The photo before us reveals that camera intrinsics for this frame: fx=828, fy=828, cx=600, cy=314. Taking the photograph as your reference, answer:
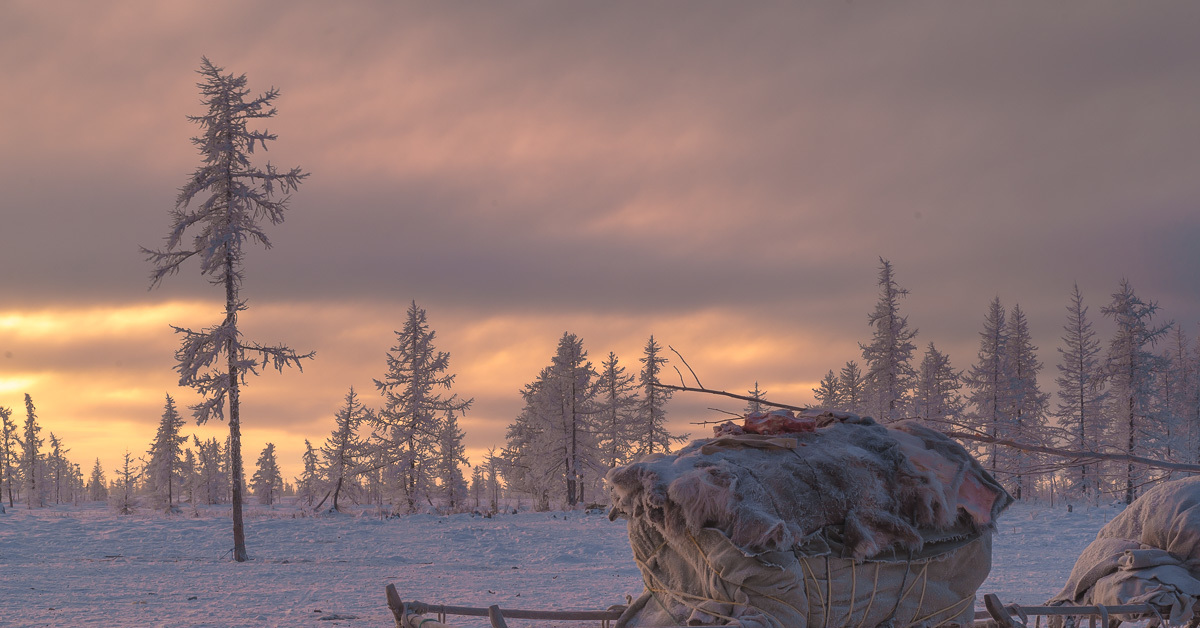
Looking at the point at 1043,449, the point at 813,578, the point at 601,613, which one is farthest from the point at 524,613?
the point at 1043,449

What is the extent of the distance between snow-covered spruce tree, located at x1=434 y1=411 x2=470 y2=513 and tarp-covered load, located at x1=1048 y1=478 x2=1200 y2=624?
42.1 meters

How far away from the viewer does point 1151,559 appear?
5.98m

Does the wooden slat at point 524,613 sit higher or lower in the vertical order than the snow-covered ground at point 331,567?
higher

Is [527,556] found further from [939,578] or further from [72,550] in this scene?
[939,578]

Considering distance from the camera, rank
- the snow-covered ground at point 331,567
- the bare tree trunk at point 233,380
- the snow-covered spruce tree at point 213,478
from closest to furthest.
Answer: the snow-covered ground at point 331,567 < the bare tree trunk at point 233,380 < the snow-covered spruce tree at point 213,478

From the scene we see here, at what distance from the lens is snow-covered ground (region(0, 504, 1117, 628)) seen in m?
15.2

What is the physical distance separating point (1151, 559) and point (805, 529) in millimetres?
3428

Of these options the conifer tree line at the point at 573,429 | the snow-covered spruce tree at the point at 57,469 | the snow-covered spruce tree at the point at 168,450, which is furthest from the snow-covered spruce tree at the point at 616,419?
the snow-covered spruce tree at the point at 57,469

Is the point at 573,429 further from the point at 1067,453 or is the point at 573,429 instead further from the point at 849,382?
the point at 1067,453

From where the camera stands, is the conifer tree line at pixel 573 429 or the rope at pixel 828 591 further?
the conifer tree line at pixel 573 429

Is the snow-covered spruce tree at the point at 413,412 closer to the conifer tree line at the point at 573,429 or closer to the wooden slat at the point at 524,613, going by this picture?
the conifer tree line at the point at 573,429

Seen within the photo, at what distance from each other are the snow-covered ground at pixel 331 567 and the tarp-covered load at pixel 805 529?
10468 mm

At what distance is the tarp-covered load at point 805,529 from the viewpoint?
4168 mm

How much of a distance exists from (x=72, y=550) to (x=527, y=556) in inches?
567
